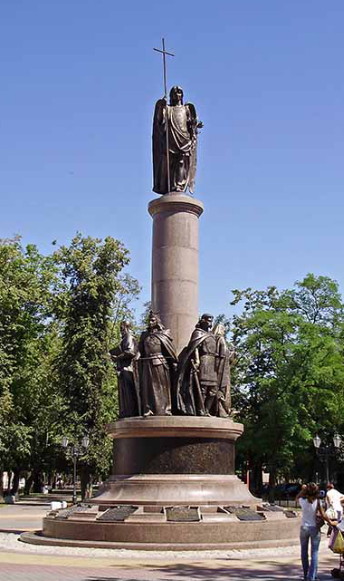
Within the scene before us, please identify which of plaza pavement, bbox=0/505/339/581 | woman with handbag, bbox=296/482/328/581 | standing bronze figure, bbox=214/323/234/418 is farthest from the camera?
standing bronze figure, bbox=214/323/234/418

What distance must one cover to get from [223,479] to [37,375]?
29.1 m

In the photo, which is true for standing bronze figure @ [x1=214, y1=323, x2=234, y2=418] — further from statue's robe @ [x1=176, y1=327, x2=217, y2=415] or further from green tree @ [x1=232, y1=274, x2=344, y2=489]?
green tree @ [x1=232, y1=274, x2=344, y2=489]

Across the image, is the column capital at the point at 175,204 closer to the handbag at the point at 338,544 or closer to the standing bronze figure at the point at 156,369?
the standing bronze figure at the point at 156,369

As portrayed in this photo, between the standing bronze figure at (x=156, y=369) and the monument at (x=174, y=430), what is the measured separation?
Result: 2 centimetres

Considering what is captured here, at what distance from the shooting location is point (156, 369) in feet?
55.2

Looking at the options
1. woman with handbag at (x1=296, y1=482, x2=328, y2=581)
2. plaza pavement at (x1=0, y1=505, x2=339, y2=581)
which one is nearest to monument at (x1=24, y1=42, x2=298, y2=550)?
plaza pavement at (x1=0, y1=505, x2=339, y2=581)

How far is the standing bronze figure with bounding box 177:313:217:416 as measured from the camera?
16703 millimetres

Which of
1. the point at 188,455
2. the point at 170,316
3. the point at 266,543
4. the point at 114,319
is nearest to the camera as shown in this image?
the point at 266,543

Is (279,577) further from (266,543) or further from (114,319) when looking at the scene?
(114,319)

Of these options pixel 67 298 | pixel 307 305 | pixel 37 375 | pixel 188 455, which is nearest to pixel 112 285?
pixel 67 298

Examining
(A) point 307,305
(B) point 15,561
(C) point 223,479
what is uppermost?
(A) point 307,305

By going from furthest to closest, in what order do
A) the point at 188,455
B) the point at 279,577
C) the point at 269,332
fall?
1. the point at 269,332
2. the point at 188,455
3. the point at 279,577

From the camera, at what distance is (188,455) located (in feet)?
53.1

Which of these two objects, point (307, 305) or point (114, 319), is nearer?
point (307, 305)
